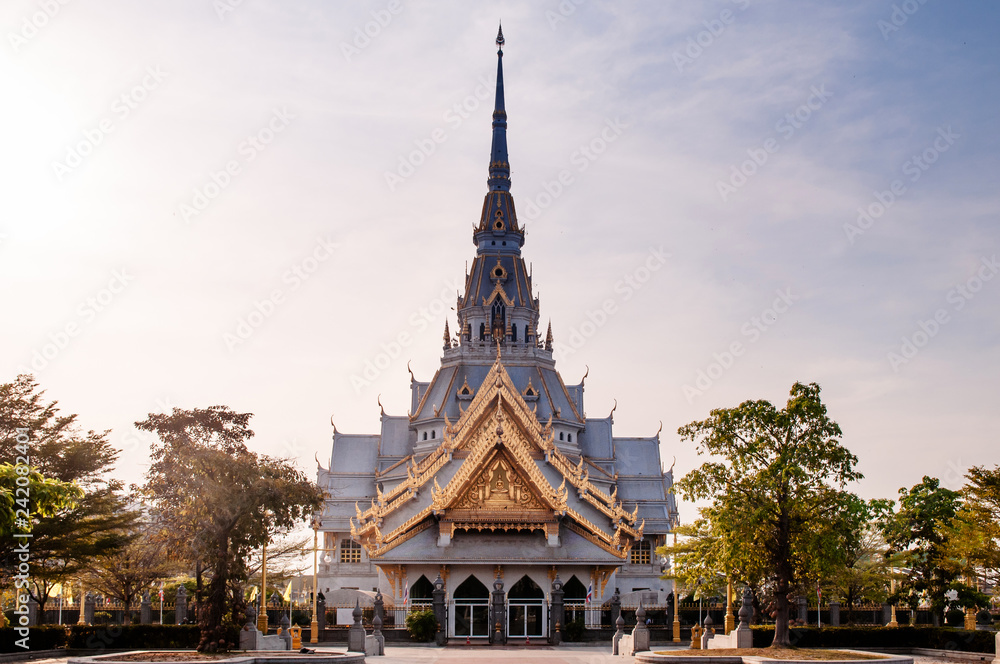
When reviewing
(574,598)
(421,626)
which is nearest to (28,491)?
(421,626)

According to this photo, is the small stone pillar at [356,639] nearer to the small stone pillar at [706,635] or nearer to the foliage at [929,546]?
the small stone pillar at [706,635]

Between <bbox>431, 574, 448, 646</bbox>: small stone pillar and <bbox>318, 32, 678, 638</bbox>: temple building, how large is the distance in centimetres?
89

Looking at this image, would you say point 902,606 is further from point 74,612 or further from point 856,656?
point 74,612

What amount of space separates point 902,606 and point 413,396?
40.1 meters

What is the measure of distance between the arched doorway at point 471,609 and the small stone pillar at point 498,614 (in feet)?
3.99

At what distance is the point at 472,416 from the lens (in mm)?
56625

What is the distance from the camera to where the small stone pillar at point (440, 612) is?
42.0 m

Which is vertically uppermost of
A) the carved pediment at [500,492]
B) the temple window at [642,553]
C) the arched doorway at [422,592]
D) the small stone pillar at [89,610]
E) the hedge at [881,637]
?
the carved pediment at [500,492]

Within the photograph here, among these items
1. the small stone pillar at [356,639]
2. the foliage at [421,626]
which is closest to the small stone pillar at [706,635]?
the foliage at [421,626]

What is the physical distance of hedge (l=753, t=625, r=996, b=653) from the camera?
3662 centimetres

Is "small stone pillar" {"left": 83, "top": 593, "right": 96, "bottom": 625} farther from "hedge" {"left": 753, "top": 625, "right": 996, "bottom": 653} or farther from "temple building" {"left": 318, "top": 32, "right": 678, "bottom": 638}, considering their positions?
"hedge" {"left": 753, "top": 625, "right": 996, "bottom": 653}

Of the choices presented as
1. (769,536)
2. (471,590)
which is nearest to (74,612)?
(471,590)

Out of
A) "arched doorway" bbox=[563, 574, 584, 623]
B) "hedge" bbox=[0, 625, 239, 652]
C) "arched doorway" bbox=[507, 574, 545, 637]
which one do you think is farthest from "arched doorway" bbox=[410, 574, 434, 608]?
"hedge" bbox=[0, 625, 239, 652]

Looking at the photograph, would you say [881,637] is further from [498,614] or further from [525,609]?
[498,614]
